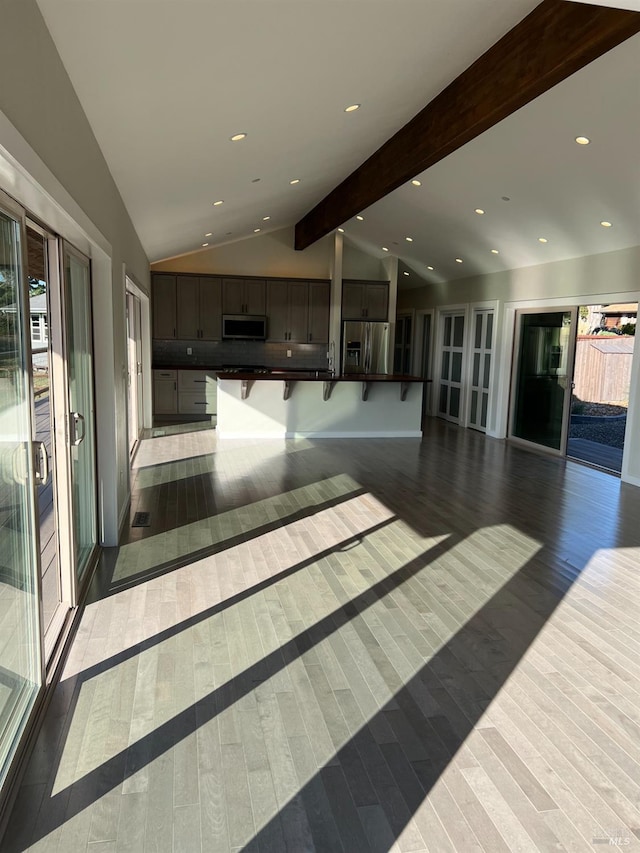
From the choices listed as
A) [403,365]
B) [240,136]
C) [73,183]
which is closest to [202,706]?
[73,183]

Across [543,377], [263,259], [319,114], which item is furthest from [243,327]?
[319,114]

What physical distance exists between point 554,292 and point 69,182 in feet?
23.1

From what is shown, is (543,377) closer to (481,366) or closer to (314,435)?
(481,366)

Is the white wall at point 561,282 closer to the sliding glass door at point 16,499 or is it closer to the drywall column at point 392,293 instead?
the drywall column at point 392,293

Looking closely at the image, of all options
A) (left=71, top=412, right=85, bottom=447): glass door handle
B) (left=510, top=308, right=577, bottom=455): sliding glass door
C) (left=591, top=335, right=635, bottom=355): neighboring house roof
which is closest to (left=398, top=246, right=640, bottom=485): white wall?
(left=510, top=308, right=577, bottom=455): sliding glass door

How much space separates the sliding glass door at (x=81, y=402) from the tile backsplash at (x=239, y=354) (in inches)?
266

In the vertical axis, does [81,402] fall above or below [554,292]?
below

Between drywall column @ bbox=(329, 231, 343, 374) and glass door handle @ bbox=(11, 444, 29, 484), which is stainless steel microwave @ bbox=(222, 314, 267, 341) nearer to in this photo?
drywall column @ bbox=(329, 231, 343, 374)

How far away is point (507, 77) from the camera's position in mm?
3799

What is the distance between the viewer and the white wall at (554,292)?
21.9 feet

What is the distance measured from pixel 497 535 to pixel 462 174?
153 inches

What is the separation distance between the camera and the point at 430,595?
367 centimetres

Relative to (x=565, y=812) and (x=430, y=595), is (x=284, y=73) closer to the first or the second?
(x=430, y=595)

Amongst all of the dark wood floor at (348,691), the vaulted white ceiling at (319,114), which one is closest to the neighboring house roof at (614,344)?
the vaulted white ceiling at (319,114)
